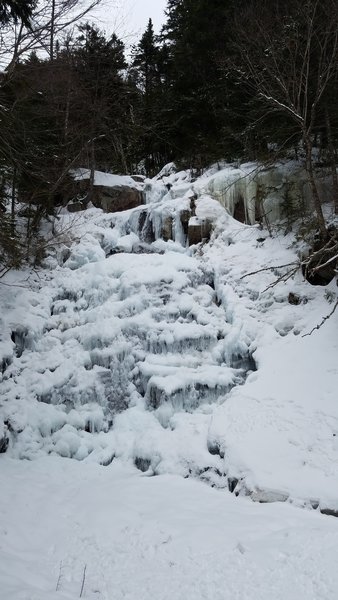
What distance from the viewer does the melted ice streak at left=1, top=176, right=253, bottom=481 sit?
697cm

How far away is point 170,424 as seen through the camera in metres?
7.10

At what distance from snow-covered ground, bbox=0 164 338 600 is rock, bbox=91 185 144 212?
3.92m

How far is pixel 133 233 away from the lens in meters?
12.7

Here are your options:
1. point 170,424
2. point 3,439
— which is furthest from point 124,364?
point 3,439

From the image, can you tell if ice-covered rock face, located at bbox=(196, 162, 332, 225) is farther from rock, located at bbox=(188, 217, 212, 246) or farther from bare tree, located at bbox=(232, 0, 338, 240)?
bare tree, located at bbox=(232, 0, 338, 240)

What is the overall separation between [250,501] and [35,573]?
8.97 feet

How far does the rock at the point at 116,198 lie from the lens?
1556cm

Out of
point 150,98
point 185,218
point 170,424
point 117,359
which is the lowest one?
point 170,424

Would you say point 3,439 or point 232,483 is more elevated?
point 3,439

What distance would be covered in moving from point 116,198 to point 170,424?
10.7 meters

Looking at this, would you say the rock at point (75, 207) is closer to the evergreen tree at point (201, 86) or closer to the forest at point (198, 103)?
the forest at point (198, 103)

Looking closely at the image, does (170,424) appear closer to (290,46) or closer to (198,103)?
(290,46)

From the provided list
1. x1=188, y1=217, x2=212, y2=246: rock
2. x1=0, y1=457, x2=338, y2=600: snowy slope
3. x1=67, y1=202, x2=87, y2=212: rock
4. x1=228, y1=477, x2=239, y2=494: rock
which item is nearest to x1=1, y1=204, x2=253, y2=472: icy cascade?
x1=228, y1=477, x2=239, y2=494: rock

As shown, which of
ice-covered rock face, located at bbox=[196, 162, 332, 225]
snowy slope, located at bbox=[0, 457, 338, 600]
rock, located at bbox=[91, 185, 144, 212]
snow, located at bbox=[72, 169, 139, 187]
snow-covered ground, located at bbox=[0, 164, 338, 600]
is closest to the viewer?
snowy slope, located at bbox=[0, 457, 338, 600]
